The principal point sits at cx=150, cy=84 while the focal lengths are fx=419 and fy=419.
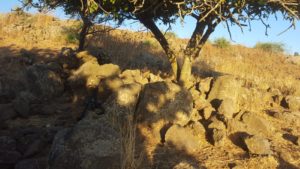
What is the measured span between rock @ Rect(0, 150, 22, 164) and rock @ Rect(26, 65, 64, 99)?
10.6 feet

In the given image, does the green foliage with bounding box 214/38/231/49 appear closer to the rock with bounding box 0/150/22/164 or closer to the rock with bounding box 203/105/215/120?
the rock with bounding box 203/105/215/120

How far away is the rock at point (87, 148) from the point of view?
5.83m

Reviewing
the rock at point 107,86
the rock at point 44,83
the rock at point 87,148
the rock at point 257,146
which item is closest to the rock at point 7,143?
the rock at point 87,148

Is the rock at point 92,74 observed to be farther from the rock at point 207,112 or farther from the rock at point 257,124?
the rock at point 257,124

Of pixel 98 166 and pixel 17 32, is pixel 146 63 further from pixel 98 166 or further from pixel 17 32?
pixel 98 166

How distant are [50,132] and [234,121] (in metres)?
3.38

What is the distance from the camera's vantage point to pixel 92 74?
946cm

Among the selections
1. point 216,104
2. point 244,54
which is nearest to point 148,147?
point 216,104

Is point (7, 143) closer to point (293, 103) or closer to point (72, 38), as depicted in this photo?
point (293, 103)

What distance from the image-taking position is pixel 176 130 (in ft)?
Answer: 23.3

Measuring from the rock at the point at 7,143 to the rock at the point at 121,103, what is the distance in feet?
5.44

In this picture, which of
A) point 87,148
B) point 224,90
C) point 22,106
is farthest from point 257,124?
point 22,106

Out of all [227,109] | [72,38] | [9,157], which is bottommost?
[9,157]

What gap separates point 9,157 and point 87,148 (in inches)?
62.3
